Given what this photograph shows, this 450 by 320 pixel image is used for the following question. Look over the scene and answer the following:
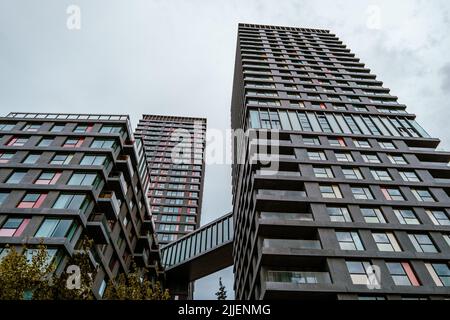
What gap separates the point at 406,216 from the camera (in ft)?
85.1

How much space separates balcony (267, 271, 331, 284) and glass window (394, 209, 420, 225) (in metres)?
9.24

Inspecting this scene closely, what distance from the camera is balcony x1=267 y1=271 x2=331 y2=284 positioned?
20.5 metres

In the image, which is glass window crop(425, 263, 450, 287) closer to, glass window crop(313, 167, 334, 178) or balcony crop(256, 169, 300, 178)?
glass window crop(313, 167, 334, 178)

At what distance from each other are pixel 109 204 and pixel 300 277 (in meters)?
16.7

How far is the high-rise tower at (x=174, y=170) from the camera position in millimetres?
74625

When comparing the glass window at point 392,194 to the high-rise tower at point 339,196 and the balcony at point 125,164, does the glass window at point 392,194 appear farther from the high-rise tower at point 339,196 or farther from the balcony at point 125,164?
the balcony at point 125,164

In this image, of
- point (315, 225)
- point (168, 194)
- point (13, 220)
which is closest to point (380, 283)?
point (315, 225)

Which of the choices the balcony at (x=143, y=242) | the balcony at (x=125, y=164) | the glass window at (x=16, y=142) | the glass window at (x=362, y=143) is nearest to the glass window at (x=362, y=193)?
the glass window at (x=362, y=143)

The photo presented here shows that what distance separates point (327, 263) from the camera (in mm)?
21516

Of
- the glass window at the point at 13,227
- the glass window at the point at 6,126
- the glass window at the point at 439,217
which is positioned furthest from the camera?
the glass window at the point at 6,126

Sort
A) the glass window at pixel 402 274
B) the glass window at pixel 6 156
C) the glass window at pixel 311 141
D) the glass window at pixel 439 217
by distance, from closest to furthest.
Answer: the glass window at pixel 402 274
the glass window at pixel 439 217
the glass window at pixel 6 156
the glass window at pixel 311 141

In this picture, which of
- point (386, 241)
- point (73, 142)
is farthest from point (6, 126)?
point (386, 241)

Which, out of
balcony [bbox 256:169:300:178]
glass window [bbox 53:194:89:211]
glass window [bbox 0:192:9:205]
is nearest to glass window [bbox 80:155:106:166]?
glass window [bbox 53:194:89:211]

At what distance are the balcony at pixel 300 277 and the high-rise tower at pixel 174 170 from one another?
171ft
